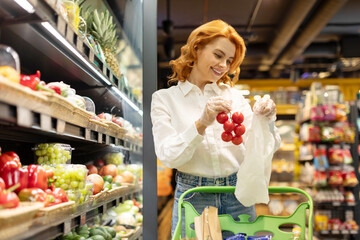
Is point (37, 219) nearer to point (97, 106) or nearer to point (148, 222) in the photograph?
point (148, 222)

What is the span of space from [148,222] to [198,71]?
0.92m

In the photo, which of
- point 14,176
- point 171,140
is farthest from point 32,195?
point 171,140

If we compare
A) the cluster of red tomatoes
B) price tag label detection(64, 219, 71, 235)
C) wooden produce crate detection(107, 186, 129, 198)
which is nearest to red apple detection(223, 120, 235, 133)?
the cluster of red tomatoes

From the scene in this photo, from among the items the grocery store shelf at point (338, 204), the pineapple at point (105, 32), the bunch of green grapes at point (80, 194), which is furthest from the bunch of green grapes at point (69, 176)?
the grocery store shelf at point (338, 204)

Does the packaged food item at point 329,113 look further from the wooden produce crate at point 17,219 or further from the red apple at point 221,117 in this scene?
the wooden produce crate at point 17,219

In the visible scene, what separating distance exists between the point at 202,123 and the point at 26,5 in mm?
838

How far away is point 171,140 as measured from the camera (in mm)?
1722

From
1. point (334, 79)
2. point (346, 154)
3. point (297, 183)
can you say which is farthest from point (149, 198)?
point (334, 79)

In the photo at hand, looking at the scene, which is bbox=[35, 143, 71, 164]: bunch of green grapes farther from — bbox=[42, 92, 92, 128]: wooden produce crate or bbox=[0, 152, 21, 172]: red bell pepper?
bbox=[0, 152, 21, 172]: red bell pepper

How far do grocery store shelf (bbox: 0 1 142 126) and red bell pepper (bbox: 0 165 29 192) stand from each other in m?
0.51

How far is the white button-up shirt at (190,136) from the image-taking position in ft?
5.53

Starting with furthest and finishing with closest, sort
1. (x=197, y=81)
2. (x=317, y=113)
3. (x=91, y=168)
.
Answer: (x=317, y=113), (x=91, y=168), (x=197, y=81)

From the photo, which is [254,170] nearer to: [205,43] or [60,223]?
[205,43]

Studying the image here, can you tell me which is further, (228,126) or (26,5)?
(228,126)
